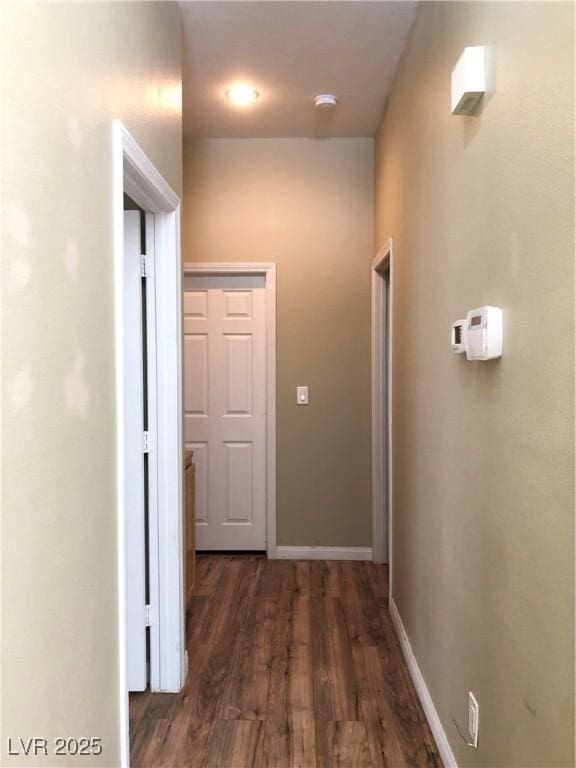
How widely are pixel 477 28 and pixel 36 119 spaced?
1.24 metres

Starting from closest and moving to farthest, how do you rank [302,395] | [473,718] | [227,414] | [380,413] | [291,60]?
[473,718]
[291,60]
[380,413]
[302,395]
[227,414]

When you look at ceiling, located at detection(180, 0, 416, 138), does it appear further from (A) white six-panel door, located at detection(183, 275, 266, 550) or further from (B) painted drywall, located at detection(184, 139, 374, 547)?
(A) white six-panel door, located at detection(183, 275, 266, 550)

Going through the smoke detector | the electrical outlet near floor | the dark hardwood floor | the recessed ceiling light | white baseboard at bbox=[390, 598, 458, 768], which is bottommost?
the dark hardwood floor

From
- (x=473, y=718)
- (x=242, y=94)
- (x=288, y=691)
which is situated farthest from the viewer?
(x=242, y=94)

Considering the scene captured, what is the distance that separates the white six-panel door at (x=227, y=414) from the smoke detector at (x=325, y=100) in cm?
130

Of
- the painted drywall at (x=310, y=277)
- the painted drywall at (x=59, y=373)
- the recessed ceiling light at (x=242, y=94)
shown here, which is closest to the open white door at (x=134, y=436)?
the painted drywall at (x=59, y=373)

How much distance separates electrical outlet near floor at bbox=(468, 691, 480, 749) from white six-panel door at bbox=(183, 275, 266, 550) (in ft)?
8.17

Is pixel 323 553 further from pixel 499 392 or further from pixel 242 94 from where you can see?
pixel 242 94

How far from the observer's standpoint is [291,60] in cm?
282

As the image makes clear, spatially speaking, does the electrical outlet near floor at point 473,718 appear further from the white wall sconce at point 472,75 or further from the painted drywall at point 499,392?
the white wall sconce at point 472,75

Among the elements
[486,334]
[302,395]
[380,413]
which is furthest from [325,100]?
[486,334]

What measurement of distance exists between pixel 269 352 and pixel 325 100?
1595mm

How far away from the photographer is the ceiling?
244 centimetres

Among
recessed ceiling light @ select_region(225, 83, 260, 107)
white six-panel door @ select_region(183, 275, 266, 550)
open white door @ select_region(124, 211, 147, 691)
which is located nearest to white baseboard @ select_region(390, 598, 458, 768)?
open white door @ select_region(124, 211, 147, 691)
